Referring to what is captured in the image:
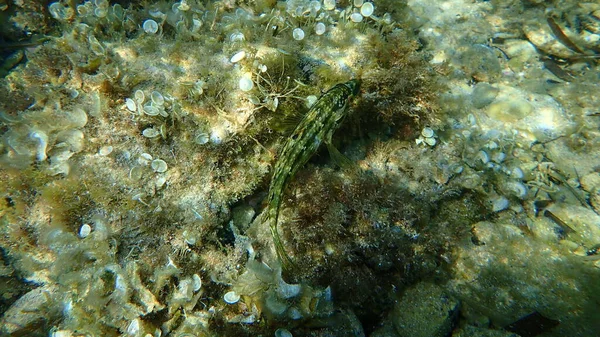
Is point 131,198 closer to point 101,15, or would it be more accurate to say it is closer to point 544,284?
point 101,15

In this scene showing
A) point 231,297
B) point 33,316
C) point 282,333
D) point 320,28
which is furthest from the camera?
point 320,28

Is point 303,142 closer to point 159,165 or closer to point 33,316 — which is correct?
point 159,165

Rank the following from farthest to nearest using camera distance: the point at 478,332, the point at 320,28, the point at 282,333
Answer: the point at 320,28
the point at 478,332
the point at 282,333

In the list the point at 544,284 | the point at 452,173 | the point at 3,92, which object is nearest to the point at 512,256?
the point at 544,284

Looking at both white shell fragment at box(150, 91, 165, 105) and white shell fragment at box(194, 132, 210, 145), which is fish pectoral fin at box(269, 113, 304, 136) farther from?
white shell fragment at box(150, 91, 165, 105)

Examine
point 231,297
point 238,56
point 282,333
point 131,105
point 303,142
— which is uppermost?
point 238,56

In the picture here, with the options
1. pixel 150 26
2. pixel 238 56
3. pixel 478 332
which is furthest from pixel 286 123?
pixel 478 332
